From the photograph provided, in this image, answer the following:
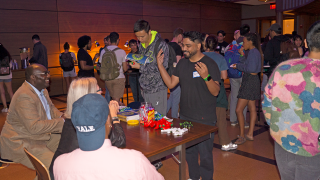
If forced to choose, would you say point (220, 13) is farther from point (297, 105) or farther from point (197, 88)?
point (297, 105)

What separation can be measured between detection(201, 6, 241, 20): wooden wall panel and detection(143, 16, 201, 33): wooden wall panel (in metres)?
0.62

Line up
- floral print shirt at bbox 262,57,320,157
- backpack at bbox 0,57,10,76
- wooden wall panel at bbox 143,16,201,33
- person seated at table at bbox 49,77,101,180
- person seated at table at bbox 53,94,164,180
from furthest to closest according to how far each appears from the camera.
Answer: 1. wooden wall panel at bbox 143,16,201,33
2. backpack at bbox 0,57,10,76
3. person seated at table at bbox 49,77,101,180
4. floral print shirt at bbox 262,57,320,157
5. person seated at table at bbox 53,94,164,180

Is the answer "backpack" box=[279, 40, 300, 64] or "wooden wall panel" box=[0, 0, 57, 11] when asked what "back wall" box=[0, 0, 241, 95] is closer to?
"wooden wall panel" box=[0, 0, 57, 11]

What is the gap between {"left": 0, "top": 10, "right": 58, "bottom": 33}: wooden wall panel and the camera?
7.20m

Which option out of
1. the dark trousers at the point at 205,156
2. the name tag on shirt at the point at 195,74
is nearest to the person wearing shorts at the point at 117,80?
the dark trousers at the point at 205,156

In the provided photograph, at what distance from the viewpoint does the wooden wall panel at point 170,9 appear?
33.1ft

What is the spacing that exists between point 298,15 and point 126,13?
27.9 feet

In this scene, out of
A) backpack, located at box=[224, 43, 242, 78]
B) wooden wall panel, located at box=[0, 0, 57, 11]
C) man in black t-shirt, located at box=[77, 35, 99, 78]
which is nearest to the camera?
backpack, located at box=[224, 43, 242, 78]

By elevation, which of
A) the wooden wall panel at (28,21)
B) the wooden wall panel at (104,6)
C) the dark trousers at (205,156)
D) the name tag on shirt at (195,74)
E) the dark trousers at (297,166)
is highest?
the wooden wall panel at (104,6)

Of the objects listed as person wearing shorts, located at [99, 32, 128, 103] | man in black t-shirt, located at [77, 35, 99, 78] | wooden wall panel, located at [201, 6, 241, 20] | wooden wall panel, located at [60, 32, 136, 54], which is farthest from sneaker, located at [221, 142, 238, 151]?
wooden wall panel, located at [201, 6, 241, 20]

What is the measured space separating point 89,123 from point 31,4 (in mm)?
7695

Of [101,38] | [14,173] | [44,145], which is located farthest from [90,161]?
[101,38]

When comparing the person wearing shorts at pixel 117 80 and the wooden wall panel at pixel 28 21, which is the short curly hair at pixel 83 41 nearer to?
the person wearing shorts at pixel 117 80

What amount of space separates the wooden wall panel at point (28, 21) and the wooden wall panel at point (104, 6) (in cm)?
49
